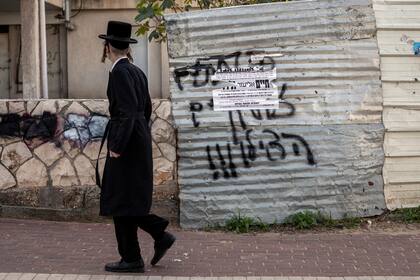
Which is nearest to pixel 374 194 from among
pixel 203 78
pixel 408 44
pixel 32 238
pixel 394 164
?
pixel 394 164

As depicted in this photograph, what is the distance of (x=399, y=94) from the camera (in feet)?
24.3

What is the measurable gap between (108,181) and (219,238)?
179cm

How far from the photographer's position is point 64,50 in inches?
571

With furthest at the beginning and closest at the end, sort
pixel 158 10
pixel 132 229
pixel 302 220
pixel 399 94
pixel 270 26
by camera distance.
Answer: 1. pixel 158 10
2. pixel 399 94
3. pixel 270 26
4. pixel 302 220
5. pixel 132 229

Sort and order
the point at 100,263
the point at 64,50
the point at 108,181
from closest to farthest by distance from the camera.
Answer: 1. the point at 108,181
2. the point at 100,263
3. the point at 64,50

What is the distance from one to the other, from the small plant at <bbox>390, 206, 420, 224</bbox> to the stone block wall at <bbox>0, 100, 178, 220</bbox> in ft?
7.69

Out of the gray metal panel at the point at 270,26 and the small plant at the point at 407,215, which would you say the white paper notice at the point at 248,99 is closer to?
the gray metal panel at the point at 270,26

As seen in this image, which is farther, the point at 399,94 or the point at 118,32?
the point at 399,94

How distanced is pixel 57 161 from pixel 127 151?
2182 millimetres

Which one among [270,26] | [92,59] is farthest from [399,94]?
[92,59]

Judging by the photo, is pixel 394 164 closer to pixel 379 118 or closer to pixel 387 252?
pixel 379 118

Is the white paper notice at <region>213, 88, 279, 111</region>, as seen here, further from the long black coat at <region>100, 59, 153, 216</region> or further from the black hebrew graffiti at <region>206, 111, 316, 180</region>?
the long black coat at <region>100, 59, 153, 216</region>

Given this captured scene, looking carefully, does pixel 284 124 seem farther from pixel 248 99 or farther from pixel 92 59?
pixel 92 59

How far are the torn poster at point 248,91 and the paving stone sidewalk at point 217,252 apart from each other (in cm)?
134
